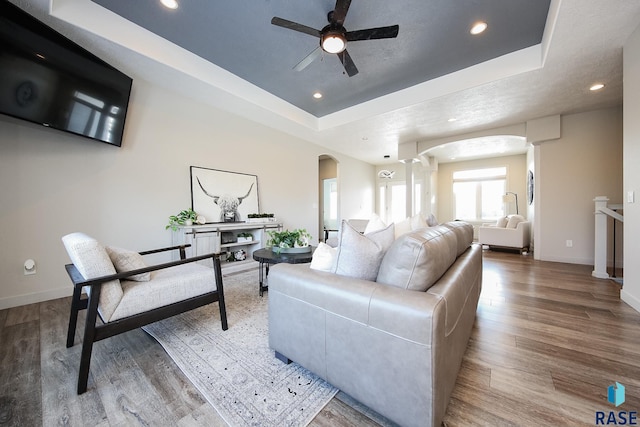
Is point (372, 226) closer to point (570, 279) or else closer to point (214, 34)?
point (214, 34)

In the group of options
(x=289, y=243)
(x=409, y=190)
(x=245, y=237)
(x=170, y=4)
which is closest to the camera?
(x=170, y=4)

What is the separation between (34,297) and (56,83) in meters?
2.20

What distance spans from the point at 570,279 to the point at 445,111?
3064 millimetres

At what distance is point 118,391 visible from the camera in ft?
4.20

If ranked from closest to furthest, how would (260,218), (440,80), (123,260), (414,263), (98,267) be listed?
(414,263) < (98,267) < (123,260) < (440,80) < (260,218)

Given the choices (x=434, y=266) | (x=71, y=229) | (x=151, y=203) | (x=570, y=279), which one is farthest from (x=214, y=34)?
(x=570, y=279)

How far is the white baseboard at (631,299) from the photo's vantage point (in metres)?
2.22

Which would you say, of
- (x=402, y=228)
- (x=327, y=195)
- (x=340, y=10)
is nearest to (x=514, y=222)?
(x=327, y=195)

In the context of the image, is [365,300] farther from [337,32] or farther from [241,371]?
[337,32]

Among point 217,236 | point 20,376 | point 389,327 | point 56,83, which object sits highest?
point 56,83

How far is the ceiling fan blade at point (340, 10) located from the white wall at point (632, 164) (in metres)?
2.75

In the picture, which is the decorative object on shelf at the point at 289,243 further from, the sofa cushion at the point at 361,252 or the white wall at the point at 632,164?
the white wall at the point at 632,164

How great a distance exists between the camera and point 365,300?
1.06 meters

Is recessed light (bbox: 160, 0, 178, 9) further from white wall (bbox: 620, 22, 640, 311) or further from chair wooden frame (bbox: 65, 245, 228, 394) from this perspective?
white wall (bbox: 620, 22, 640, 311)
